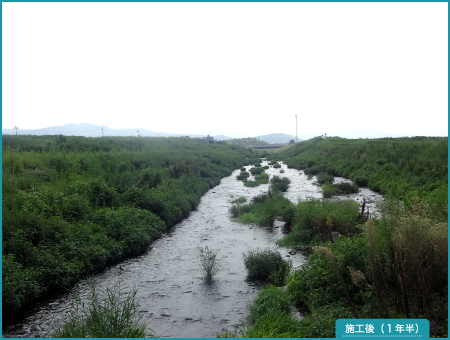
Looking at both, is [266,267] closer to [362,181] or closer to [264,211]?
[264,211]

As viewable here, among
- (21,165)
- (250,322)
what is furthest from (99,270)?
(21,165)

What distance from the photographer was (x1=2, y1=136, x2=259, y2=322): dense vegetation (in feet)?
31.7

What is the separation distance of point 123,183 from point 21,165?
5.34 metres

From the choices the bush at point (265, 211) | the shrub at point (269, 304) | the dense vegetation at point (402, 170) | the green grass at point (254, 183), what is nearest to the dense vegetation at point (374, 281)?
the shrub at point (269, 304)

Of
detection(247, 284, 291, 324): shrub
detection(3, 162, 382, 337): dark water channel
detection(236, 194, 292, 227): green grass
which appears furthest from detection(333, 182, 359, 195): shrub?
detection(247, 284, 291, 324): shrub

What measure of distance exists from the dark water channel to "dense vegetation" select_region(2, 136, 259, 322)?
0.61m

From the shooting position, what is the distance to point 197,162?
34.9m

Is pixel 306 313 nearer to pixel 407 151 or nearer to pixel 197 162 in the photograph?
pixel 407 151

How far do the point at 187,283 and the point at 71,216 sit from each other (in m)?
5.81

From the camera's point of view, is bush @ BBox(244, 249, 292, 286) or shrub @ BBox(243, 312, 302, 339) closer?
shrub @ BBox(243, 312, 302, 339)

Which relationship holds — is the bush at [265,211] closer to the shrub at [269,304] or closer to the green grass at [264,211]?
the green grass at [264,211]

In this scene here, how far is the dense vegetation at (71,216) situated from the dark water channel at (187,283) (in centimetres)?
61

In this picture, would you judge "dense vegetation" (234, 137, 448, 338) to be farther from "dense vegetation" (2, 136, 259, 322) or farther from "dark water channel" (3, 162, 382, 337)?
"dense vegetation" (2, 136, 259, 322)

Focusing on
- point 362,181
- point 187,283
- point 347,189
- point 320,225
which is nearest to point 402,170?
point 362,181
